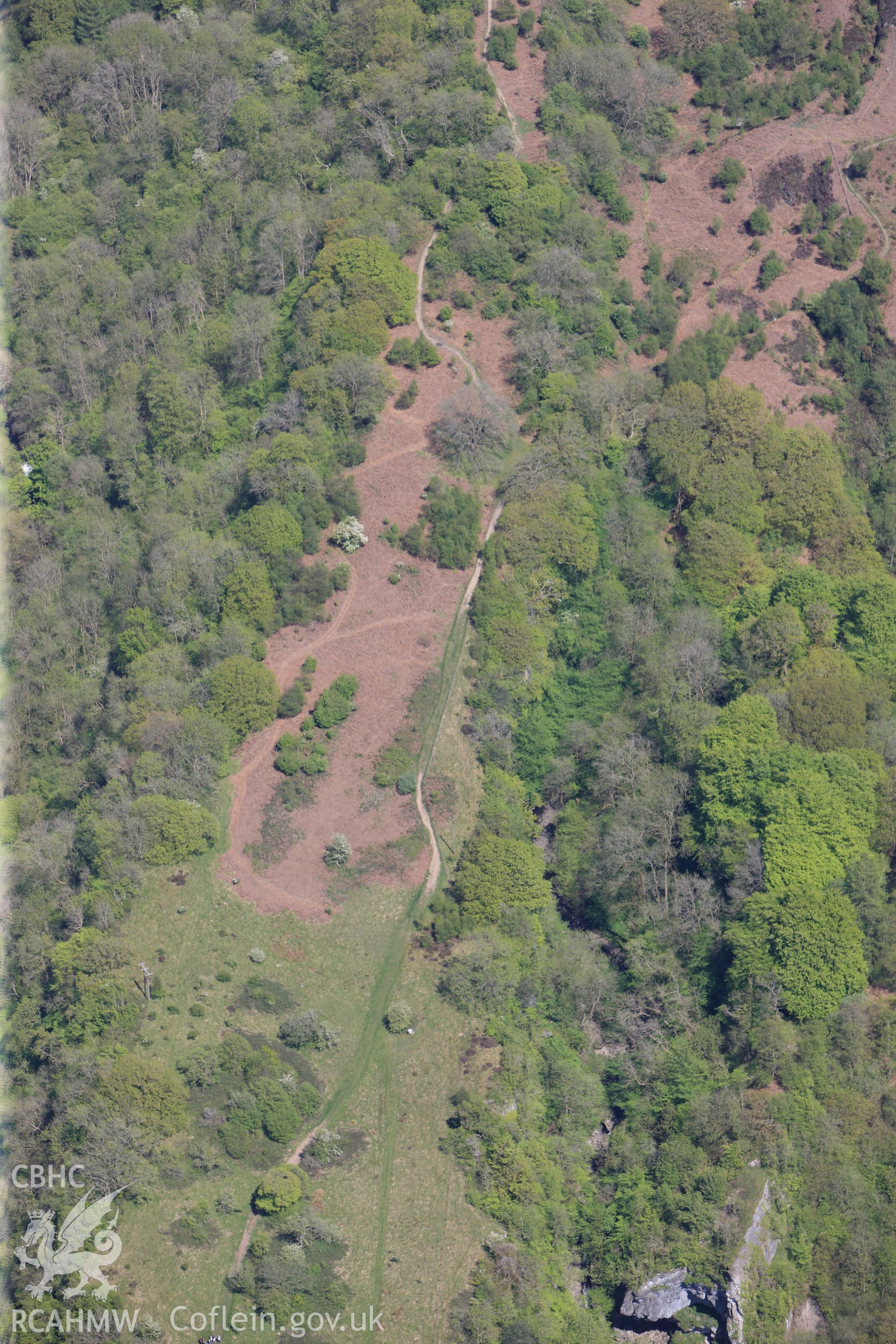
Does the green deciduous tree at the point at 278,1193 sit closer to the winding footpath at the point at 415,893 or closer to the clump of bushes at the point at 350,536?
the winding footpath at the point at 415,893

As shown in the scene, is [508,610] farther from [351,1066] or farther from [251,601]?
[351,1066]

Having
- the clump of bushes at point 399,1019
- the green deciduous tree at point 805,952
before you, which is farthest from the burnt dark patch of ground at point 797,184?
the clump of bushes at point 399,1019

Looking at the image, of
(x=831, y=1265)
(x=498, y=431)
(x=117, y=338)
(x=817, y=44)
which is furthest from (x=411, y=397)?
(x=831, y=1265)

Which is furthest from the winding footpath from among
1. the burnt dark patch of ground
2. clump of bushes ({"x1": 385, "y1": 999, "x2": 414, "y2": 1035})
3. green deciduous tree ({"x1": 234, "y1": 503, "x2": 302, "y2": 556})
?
the burnt dark patch of ground

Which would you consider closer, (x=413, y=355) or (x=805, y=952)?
(x=805, y=952)

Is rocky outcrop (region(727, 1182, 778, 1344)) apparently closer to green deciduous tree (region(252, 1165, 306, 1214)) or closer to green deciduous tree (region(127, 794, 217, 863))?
green deciduous tree (region(252, 1165, 306, 1214))

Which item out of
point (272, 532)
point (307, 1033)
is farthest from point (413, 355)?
point (307, 1033)

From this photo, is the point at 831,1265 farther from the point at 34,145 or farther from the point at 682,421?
the point at 34,145
